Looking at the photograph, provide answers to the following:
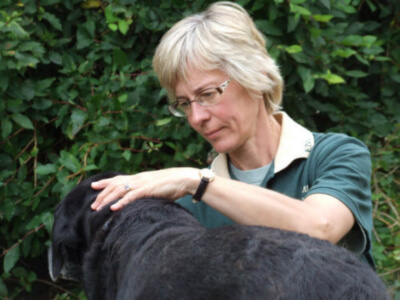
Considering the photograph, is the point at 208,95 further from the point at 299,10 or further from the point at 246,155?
the point at 299,10

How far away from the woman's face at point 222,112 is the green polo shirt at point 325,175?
7.4 inches

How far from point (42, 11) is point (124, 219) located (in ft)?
5.53

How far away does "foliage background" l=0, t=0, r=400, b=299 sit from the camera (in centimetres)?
329

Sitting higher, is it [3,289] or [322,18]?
[322,18]

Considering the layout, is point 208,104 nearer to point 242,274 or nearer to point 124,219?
point 124,219

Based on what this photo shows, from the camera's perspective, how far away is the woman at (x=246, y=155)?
7.11 feet

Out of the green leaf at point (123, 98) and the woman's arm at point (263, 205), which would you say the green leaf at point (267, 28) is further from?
the woman's arm at point (263, 205)

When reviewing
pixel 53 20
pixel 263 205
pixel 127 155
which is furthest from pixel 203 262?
pixel 53 20

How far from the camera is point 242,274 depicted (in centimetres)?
169

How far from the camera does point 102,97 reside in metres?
3.30

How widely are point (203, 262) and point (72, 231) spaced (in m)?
1.02

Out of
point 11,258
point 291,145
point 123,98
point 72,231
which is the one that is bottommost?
point 11,258

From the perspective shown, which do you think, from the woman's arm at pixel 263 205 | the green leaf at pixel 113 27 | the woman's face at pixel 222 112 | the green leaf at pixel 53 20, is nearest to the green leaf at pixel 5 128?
the green leaf at pixel 53 20

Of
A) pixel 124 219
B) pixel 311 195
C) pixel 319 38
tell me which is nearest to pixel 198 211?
pixel 124 219
